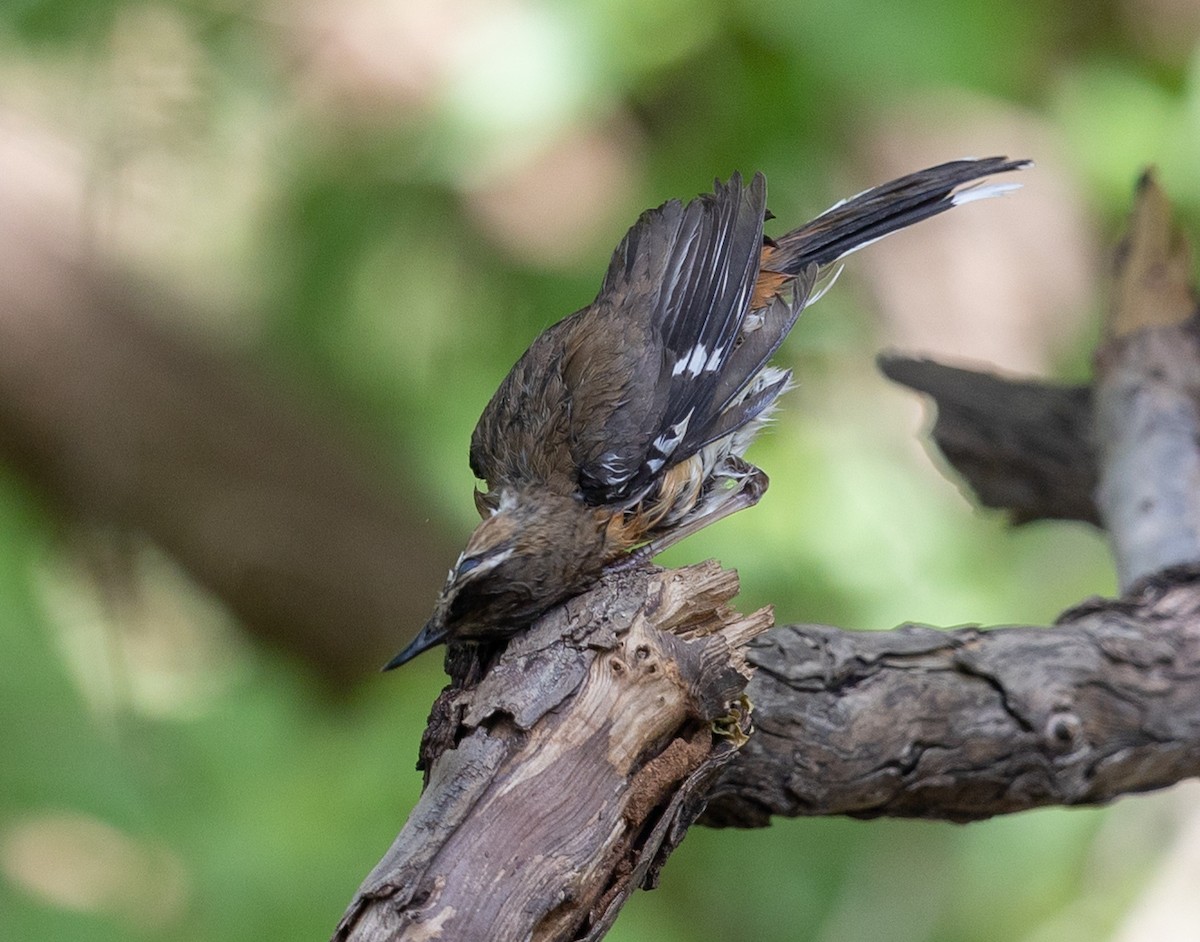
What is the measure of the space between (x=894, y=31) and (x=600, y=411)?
215 centimetres

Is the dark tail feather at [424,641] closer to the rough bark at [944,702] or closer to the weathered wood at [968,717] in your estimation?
the rough bark at [944,702]

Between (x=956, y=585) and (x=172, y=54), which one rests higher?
(x=172, y=54)

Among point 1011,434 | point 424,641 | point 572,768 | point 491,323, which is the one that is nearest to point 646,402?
point 424,641

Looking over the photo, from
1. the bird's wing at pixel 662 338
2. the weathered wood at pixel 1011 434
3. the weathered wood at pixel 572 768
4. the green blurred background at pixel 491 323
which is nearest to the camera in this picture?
the weathered wood at pixel 572 768

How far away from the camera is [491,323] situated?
548cm

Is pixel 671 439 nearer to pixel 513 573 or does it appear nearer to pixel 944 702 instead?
pixel 513 573

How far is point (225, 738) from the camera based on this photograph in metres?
4.34

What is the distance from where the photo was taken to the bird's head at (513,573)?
2.25 meters

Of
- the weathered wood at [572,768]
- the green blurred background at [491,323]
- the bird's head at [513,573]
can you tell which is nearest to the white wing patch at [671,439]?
the bird's head at [513,573]

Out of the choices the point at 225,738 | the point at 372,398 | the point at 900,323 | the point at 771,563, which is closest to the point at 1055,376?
the point at 900,323

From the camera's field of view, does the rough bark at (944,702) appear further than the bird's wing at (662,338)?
No

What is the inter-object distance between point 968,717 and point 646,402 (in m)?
0.88

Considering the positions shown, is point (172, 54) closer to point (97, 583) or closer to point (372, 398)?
point (372, 398)

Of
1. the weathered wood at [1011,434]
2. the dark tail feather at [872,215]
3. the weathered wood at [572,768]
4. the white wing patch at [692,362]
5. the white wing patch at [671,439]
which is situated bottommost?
the weathered wood at [572,768]
